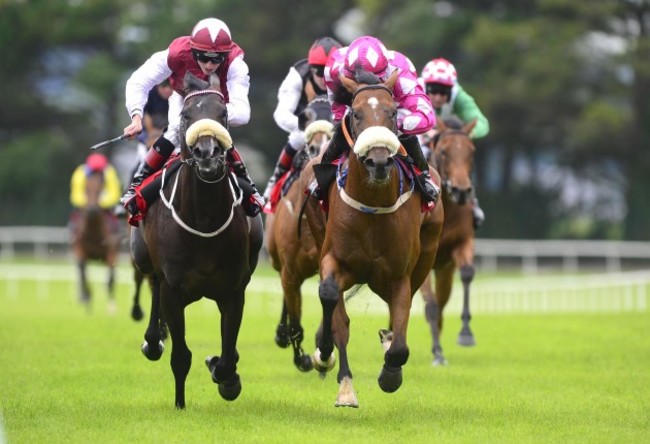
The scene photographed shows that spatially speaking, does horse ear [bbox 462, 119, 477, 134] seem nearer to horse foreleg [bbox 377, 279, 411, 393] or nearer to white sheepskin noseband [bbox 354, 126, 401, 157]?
horse foreleg [bbox 377, 279, 411, 393]

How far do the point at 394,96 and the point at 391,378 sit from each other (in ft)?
6.39

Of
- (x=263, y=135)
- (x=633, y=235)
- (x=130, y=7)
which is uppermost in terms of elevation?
(x=130, y=7)

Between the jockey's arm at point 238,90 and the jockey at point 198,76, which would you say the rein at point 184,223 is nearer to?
the jockey at point 198,76

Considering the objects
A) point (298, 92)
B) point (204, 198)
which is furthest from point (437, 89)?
point (204, 198)

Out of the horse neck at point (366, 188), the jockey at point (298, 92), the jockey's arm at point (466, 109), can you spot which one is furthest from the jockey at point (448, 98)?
the horse neck at point (366, 188)

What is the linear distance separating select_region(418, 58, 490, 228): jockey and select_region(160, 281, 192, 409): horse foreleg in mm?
4329

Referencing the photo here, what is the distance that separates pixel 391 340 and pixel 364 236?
2.46 ft

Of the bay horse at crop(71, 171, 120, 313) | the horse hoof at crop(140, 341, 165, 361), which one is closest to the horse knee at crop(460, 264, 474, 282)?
the horse hoof at crop(140, 341, 165, 361)

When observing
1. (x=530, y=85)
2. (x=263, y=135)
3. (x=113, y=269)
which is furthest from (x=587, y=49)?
(x=113, y=269)

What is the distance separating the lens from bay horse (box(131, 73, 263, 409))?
8.66m

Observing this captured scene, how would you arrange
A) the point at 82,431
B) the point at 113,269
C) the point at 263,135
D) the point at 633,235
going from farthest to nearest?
the point at 263,135, the point at 633,235, the point at 113,269, the point at 82,431

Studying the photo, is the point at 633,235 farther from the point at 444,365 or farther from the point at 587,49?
the point at 444,365

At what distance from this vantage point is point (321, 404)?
31.2ft

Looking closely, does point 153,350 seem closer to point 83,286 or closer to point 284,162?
point 284,162
